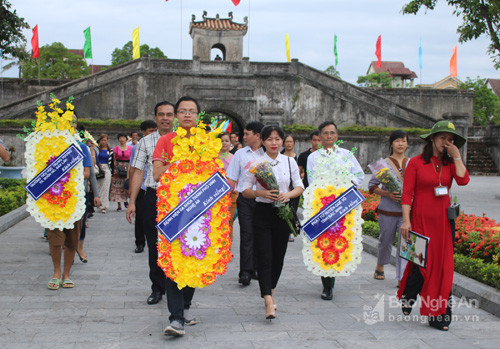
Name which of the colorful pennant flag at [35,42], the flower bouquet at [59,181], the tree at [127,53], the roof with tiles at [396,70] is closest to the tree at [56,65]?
the tree at [127,53]

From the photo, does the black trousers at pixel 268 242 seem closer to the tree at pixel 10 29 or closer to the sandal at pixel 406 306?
the sandal at pixel 406 306

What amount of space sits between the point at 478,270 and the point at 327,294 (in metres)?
1.85

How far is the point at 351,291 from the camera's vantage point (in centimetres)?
650

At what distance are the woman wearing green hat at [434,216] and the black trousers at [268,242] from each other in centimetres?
119

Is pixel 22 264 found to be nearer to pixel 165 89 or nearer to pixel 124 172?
pixel 124 172

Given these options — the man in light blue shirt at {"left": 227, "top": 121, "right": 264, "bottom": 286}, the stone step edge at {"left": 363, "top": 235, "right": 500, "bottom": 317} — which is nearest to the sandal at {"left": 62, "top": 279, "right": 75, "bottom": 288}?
the man in light blue shirt at {"left": 227, "top": 121, "right": 264, "bottom": 286}

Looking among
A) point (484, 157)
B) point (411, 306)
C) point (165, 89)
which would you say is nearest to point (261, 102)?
point (165, 89)

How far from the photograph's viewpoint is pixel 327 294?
612cm

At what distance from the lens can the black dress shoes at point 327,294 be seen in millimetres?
6109

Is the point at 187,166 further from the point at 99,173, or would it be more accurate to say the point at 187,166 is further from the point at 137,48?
the point at 137,48

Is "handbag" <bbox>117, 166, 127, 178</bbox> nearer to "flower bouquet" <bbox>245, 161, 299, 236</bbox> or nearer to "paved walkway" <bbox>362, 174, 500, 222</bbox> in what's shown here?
"flower bouquet" <bbox>245, 161, 299, 236</bbox>

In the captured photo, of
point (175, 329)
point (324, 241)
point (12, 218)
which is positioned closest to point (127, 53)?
point (12, 218)

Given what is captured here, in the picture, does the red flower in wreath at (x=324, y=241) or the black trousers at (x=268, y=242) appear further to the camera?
the red flower in wreath at (x=324, y=241)

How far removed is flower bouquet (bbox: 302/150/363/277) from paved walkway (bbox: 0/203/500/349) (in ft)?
1.22
